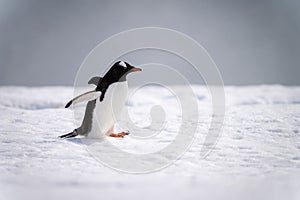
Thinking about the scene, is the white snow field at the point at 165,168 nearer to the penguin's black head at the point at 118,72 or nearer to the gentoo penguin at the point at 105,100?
the gentoo penguin at the point at 105,100

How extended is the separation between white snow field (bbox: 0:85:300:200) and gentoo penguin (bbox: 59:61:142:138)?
150 mm

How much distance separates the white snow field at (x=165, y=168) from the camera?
86.0 inches

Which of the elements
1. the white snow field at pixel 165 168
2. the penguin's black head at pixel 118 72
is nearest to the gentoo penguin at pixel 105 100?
the penguin's black head at pixel 118 72

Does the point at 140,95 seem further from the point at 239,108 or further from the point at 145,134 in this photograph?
the point at 145,134

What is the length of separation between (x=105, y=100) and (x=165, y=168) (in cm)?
89

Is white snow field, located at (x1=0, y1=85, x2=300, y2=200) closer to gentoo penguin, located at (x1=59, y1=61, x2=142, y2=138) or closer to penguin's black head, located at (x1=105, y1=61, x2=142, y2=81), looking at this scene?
gentoo penguin, located at (x1=59, y1=61, x2=142, y2=138)

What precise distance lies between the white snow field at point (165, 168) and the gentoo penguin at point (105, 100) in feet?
0.49

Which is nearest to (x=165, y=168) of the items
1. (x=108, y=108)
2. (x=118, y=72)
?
(x=108, y=108)

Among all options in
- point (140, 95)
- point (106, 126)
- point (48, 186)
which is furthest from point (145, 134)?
point (140, 95)

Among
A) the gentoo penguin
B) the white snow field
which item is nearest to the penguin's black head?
the gentoo penguin

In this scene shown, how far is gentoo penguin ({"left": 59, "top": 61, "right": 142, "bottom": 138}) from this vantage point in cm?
321

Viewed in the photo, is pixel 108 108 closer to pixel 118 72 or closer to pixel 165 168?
pixel 118 72

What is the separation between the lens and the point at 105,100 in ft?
10.5

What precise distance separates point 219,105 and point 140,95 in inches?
70.0
